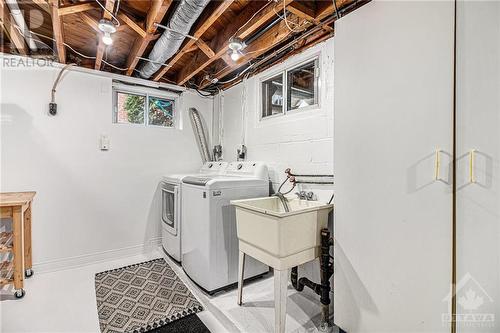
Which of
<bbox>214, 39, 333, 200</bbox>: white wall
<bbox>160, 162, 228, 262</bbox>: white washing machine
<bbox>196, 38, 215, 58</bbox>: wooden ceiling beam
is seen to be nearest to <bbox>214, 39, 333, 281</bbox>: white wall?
<bbox>214, 39, 333, 200</bbox>: white wall

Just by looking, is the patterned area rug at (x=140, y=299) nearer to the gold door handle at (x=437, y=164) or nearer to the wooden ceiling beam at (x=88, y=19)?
the gold door handle at (x=437, y=164)

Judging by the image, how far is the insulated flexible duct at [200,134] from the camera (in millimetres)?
3621

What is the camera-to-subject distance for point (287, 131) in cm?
253

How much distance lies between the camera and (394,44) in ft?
4.19

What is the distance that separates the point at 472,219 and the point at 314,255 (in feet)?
3.32

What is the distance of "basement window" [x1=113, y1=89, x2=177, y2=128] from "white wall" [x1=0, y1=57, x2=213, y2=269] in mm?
192

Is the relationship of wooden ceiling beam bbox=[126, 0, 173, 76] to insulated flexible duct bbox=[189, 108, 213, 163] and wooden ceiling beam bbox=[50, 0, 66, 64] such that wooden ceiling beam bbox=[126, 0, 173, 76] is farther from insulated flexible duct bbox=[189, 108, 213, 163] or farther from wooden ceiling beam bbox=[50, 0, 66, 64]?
insulated flexible duct bbox=[189, 108, 213, 163]

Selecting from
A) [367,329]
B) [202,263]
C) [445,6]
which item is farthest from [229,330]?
[445,6]

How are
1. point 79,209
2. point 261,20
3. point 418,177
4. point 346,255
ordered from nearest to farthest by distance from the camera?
point 418,177 → point 346,255 → point 261,20 → point 79,209

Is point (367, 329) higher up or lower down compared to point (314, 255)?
lower down

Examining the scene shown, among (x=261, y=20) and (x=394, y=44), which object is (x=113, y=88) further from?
(x=394, y=44)

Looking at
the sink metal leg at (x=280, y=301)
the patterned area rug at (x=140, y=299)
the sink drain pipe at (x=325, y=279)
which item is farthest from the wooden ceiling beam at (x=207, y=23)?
the patterned area rug at (x=140, y=299)

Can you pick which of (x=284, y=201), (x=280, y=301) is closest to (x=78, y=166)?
(x=284, y=201)

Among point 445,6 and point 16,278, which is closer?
point 445,6
